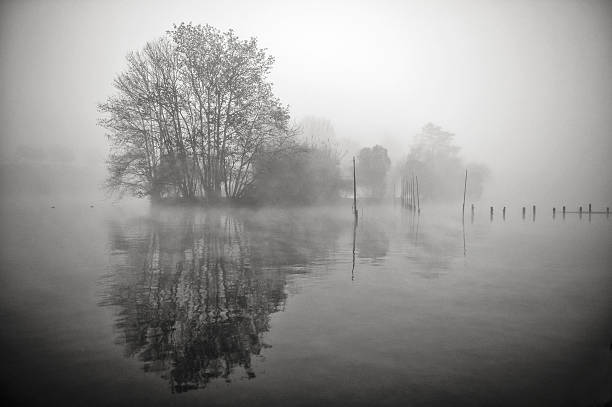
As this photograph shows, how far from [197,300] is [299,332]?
279 centimetres

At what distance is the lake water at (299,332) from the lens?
4.68 metres

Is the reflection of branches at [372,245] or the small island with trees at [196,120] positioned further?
the small island with trees at [196,120]

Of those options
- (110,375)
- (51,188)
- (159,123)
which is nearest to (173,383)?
(110,375)

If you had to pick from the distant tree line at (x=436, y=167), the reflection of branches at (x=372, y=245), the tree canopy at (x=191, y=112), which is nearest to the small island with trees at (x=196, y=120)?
the tree canopy at (x=191, y=112)

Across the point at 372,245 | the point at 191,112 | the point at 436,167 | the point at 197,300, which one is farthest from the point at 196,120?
the point at 436,167

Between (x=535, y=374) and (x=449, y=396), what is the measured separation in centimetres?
148

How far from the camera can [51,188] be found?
11281 centimetres

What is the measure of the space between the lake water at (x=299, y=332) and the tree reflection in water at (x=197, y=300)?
37 millimetres

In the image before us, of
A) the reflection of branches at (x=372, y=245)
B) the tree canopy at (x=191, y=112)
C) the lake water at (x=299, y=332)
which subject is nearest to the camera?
the lake water at (x=299, y=332)

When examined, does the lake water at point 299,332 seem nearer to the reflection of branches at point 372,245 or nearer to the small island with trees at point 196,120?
the reflection of branches at point 372,245

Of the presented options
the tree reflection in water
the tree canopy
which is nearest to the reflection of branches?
the tree reflection in water

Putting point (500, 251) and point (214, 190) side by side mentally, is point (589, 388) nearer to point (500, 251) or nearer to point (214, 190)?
point (500, 251)

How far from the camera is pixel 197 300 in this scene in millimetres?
8375

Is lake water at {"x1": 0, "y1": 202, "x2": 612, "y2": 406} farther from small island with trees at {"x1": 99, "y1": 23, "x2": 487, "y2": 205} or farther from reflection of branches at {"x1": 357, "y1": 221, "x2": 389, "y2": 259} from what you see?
small island with trees at {"x1": 99, "y1": 23, "x2": 487, "y2": 205}
